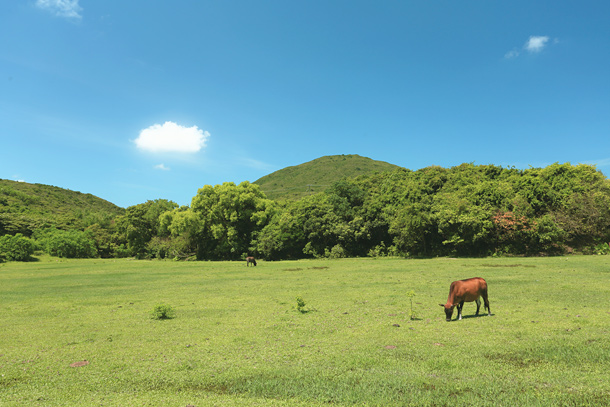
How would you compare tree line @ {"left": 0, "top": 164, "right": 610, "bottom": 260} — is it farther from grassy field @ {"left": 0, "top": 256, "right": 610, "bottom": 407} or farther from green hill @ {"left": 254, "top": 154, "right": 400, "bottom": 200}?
green hill @ {"left": 254, "top": 154, "right": 400, "bottom": 200}

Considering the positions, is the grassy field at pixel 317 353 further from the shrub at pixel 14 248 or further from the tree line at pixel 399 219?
the shrub at pixel 14 248

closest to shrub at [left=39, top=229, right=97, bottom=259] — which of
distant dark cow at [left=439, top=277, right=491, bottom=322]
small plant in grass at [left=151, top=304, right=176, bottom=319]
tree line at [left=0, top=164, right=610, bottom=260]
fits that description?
tree line at [left=0, top=164, right=610, bottom=260]

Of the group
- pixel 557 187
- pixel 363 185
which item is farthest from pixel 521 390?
pixel 363 185

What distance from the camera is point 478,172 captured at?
47.5m

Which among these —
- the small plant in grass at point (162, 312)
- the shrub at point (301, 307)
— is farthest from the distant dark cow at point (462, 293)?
the small plant in grass at point (162, 312)

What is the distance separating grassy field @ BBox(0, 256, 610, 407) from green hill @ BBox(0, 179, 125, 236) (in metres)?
72.7

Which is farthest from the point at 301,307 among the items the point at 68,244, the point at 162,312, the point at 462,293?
the point at 68,244

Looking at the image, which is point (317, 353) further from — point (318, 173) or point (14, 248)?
point (318, 173)

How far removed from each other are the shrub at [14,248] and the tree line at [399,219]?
18.2 feet

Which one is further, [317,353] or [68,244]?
[68,244]

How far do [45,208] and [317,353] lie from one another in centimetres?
11795

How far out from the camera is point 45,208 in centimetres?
9781

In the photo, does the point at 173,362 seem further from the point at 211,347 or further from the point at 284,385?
the point at 284,385

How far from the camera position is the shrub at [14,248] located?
53.0 m
